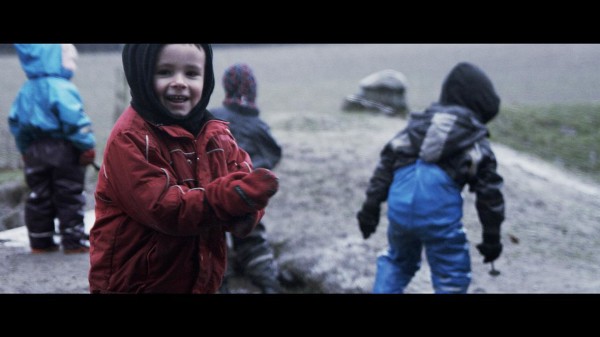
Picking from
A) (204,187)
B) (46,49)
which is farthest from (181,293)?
(46,49)

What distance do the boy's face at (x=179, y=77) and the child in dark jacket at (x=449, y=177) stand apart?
1.51 m

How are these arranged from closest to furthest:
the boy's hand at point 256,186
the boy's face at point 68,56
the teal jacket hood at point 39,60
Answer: the boy's hand at point 256,186 < the teal jacket hood at point 39,60 < the boy's face at point 68,56

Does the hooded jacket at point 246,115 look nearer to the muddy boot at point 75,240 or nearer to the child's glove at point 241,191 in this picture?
the muddy boot at point 75,240

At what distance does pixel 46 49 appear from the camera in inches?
110

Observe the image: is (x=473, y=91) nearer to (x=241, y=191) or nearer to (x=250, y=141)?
(x=250, y=141)

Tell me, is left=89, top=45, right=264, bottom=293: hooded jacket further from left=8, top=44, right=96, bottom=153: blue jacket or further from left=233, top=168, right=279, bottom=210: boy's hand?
left=8, top=44, right=96, bottom=153: blue jacket

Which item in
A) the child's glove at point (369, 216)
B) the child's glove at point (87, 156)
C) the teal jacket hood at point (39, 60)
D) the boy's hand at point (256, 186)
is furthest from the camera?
the child's glove at point (87, 156)

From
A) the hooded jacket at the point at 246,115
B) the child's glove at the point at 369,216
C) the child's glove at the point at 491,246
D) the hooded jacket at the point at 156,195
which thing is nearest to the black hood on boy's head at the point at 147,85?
the hooded jacket at the point at 156,195

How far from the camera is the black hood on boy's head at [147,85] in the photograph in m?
1.58

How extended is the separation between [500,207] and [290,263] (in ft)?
5.44

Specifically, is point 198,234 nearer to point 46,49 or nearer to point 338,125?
point 46,49

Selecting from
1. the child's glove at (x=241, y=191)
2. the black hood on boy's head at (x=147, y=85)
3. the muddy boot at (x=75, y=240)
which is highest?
the black hood on boy's head at (x=147, y=85)

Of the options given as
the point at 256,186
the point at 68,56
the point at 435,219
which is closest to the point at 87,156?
the point at 68,56

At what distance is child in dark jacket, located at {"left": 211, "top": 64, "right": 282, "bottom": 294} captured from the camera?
2.91 meters
